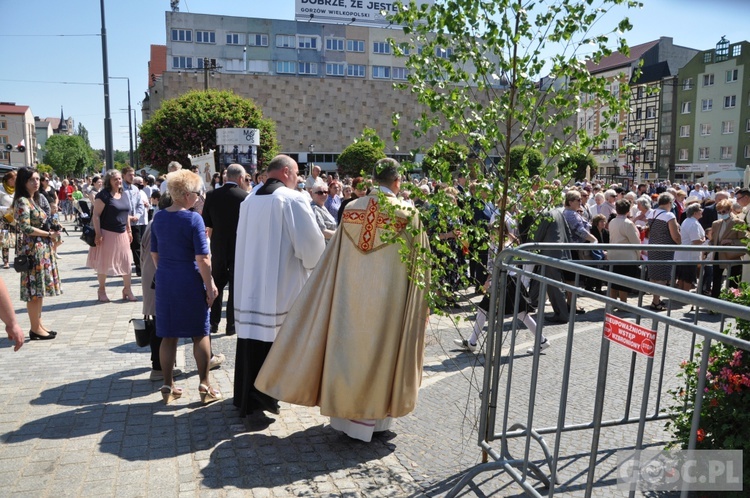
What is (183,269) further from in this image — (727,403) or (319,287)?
(727,403)

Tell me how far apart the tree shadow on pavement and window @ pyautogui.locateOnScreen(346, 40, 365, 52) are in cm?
7149

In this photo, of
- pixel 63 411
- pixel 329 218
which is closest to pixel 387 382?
pixel 63 411

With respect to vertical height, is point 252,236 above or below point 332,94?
below

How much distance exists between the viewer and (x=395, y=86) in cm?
377

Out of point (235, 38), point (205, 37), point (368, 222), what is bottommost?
point (368, 222)

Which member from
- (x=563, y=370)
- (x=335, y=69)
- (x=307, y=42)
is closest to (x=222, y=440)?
(x=563, y=370)

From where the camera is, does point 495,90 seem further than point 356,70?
No

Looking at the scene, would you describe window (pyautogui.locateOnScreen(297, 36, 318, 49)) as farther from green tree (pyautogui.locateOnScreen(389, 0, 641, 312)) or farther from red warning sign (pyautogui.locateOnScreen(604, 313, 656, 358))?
red warning sign (pyautogui.locateOnScreen(604, 313, 656, 358))

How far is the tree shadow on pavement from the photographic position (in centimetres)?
396

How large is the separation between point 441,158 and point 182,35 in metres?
69.8

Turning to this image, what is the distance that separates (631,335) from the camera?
8.50ft

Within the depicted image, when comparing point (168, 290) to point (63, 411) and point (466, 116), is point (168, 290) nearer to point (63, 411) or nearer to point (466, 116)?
point (63, 411)

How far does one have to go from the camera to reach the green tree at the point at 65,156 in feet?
386

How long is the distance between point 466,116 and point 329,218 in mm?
→ 6010
